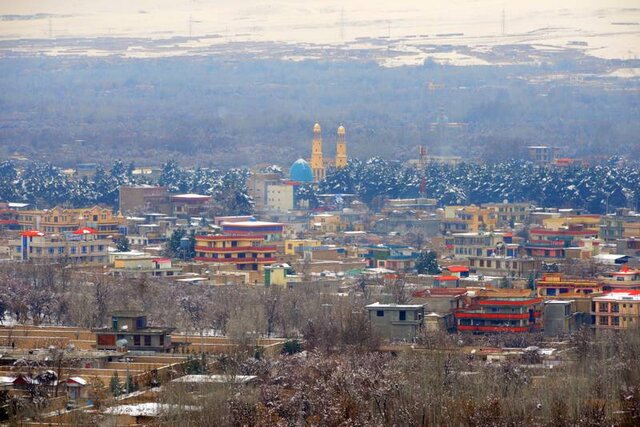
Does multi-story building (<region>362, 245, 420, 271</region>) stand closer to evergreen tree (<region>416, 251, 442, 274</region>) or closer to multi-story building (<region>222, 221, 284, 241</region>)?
evergreen tree (<region>416, 251, 442, 274</region>)

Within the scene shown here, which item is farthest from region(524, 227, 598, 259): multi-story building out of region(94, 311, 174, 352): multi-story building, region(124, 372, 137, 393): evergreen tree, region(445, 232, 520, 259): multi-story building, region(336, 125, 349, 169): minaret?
region(336, 125, 349, 169): minaret

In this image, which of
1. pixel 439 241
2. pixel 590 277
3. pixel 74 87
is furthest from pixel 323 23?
pixel 590 277

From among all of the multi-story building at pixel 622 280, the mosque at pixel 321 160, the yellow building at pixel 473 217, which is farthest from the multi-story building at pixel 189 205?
the multi-story building at pixel 622 280

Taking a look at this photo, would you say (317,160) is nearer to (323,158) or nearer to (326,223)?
(323,158)

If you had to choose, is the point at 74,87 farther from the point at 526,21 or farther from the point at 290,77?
the point at 526,21

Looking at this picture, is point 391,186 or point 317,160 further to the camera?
point 317,160

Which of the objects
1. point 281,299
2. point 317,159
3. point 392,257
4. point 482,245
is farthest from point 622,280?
point 317,159
